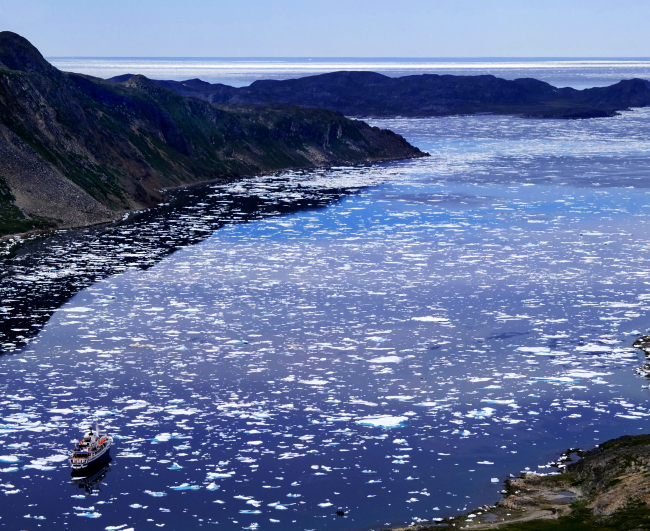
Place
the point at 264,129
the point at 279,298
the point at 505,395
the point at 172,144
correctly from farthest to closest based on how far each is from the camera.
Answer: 1. the point at 264,129
2. the point at 172,144
3. the point at 279,298
4. the point at 505,395

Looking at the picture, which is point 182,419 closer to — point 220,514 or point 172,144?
point 220,514

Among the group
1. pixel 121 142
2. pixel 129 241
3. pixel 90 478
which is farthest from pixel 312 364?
pixel 121 142

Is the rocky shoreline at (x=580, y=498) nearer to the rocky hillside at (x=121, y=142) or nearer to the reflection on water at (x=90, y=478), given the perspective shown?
the reflection on water at (x=90, y=478)

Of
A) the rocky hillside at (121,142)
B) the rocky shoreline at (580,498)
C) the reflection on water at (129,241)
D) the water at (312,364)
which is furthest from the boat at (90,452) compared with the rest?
the rocky hillside at (121,142)

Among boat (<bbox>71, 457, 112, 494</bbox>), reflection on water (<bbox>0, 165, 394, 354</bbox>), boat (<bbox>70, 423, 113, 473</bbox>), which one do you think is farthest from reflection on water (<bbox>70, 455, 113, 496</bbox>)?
reflection on water (<bbox>0, 165, 394, 354</bbox>)

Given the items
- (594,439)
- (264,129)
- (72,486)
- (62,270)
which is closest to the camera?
(72,486)

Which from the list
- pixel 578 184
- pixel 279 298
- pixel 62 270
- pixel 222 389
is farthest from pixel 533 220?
pixel 222 389

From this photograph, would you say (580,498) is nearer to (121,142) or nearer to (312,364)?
(312,364)
